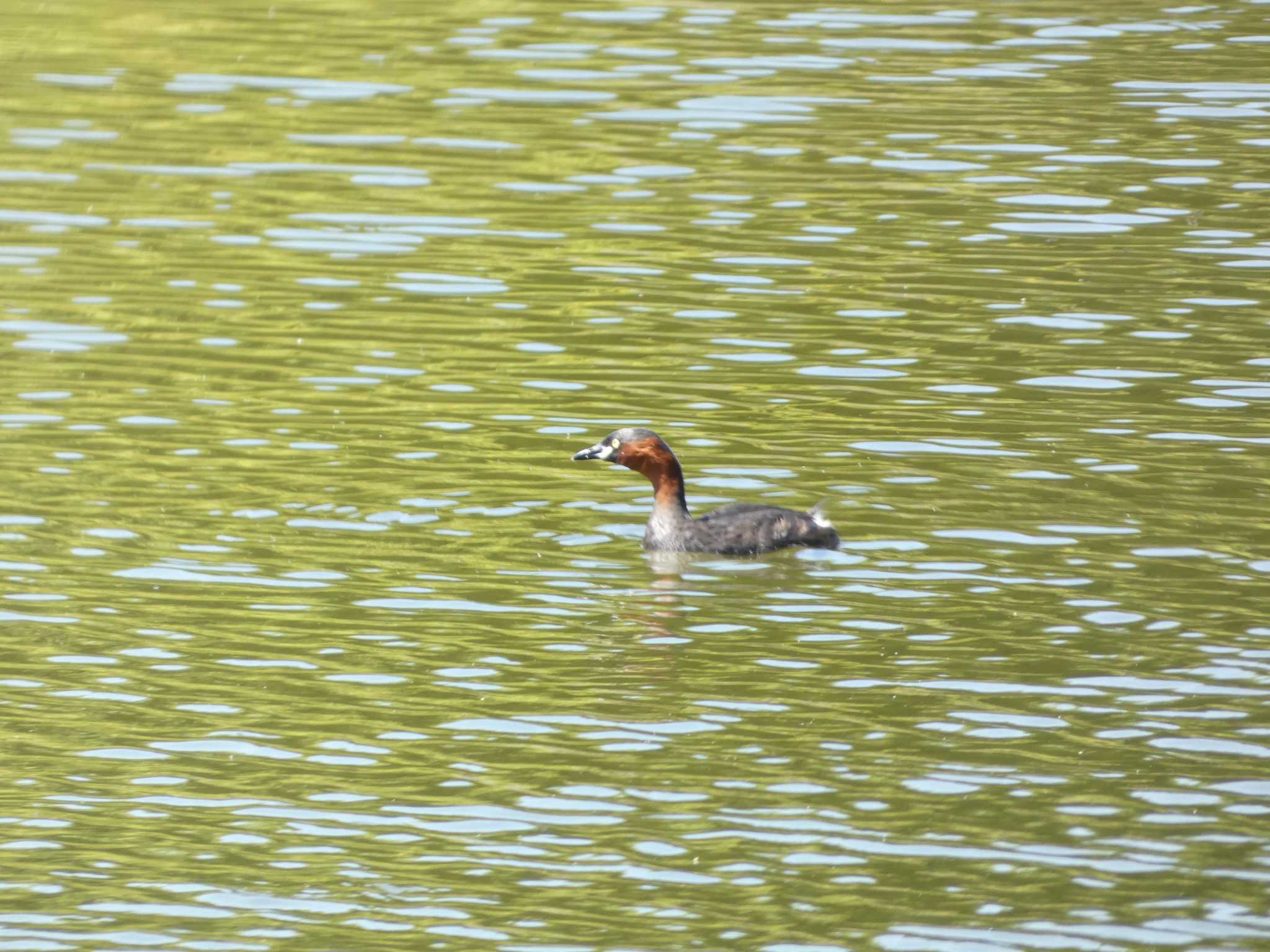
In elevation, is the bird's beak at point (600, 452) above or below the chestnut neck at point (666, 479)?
above

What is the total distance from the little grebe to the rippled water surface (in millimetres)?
192

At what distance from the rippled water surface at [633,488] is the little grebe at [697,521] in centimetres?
19

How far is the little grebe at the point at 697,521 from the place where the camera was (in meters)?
14.8

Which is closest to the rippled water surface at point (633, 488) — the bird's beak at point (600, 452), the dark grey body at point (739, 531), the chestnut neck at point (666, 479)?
the dark grey body at point (739, 531)

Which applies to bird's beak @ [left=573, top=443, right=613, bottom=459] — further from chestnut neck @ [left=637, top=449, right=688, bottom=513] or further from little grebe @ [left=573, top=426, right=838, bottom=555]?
chestnut neck @ [left=637, top=449, right=688, bottom=513]

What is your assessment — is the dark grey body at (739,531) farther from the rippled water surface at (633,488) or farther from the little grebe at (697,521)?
the rippled water surface at (633,488)

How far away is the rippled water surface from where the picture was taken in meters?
10.5

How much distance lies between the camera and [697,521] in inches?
596

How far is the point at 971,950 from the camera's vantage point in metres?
9.55

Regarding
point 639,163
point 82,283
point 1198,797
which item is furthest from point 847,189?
point 1198,797

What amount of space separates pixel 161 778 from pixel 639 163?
14143 mm

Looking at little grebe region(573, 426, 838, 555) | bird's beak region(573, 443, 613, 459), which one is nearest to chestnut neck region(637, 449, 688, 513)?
little grebe region(573, 426, 838, 555)

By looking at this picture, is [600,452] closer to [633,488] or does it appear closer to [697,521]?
[697,521]

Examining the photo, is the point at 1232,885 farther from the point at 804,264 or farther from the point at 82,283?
the point at 82,283
